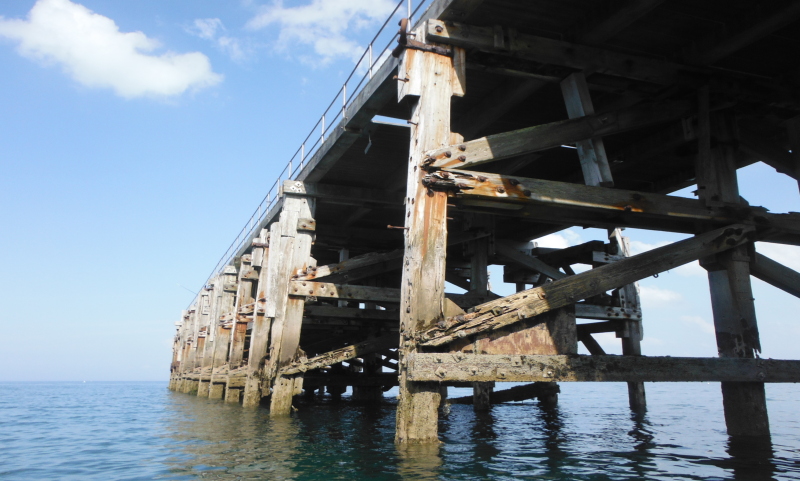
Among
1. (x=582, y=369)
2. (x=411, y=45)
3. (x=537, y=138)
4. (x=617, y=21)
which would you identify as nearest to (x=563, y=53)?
(x=617, y=21)

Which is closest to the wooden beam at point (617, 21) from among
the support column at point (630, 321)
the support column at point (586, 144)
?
the support column at point (586, 144)

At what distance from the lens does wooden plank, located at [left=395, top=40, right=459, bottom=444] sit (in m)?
6.13

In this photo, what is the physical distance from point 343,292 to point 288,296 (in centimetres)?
149

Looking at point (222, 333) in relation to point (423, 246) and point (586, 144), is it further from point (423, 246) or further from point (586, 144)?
point (586, 144)

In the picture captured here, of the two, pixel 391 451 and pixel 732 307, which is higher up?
pixel 732 307

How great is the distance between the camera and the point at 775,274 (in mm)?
7637

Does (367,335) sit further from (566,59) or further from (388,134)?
(566,59)

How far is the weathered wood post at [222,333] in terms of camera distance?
69.3 feet

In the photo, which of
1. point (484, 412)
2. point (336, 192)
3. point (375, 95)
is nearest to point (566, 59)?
point (375, 95)

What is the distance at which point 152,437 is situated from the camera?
11.2 m

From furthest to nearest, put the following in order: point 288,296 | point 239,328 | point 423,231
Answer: point 239,328
point 288,296
point 423,231

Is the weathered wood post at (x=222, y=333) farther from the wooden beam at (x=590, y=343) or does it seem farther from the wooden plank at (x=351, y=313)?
Result: the wooden beam at (x=590, y=343)

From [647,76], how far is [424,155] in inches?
146

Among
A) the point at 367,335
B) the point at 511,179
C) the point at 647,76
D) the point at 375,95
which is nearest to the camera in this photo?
the point at 511,179
